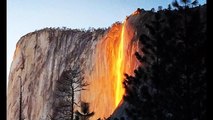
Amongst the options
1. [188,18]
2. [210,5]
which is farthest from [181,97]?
[210,5]

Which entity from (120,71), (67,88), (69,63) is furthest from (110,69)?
(69,63)

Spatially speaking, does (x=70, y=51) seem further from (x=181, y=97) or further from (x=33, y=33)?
(x=181, y=97)

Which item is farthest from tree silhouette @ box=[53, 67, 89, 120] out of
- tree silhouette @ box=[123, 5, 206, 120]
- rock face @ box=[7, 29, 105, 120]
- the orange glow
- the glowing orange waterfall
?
tree silhouette @ box=[123, 5, 206, 120]

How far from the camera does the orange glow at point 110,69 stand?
146 feet

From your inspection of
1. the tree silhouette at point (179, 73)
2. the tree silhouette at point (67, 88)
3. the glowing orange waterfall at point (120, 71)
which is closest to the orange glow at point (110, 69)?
the glowing orange waterfall at point (120, 71)

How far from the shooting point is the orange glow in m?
44.4

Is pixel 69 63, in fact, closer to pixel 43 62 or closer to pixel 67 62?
pixel 67 62

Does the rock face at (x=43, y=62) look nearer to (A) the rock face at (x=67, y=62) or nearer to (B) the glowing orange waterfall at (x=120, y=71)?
(A) the rock face at (x=67, y=62)

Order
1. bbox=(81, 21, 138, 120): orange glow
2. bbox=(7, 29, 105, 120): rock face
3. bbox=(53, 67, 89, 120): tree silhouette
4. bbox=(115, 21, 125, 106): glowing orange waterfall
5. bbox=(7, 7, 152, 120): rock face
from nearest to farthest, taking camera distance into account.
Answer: bbox=(53, 67, 89, 120): tree silhouette → bbox=(81, 21, 138, 120): orange glow → bbox=(115, 21, 125, 106): glowing orange waterfall → bbox=(7, 7, 152, 120): rock face → bbox=(7, 29, 105, 120): rock face

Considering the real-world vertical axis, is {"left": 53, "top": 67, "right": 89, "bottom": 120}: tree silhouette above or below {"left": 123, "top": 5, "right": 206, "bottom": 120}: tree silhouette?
below

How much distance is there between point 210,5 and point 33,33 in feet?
249

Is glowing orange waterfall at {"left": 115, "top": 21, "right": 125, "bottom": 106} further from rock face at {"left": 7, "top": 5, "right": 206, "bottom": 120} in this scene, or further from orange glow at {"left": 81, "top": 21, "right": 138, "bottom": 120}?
rock face at {"left": 7, "top": 5, "right": 206, "bottom": 120}

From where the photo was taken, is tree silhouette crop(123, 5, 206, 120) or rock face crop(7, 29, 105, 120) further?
rock face crop(7, 29, 105, 120)

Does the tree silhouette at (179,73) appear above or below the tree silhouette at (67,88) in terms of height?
above
